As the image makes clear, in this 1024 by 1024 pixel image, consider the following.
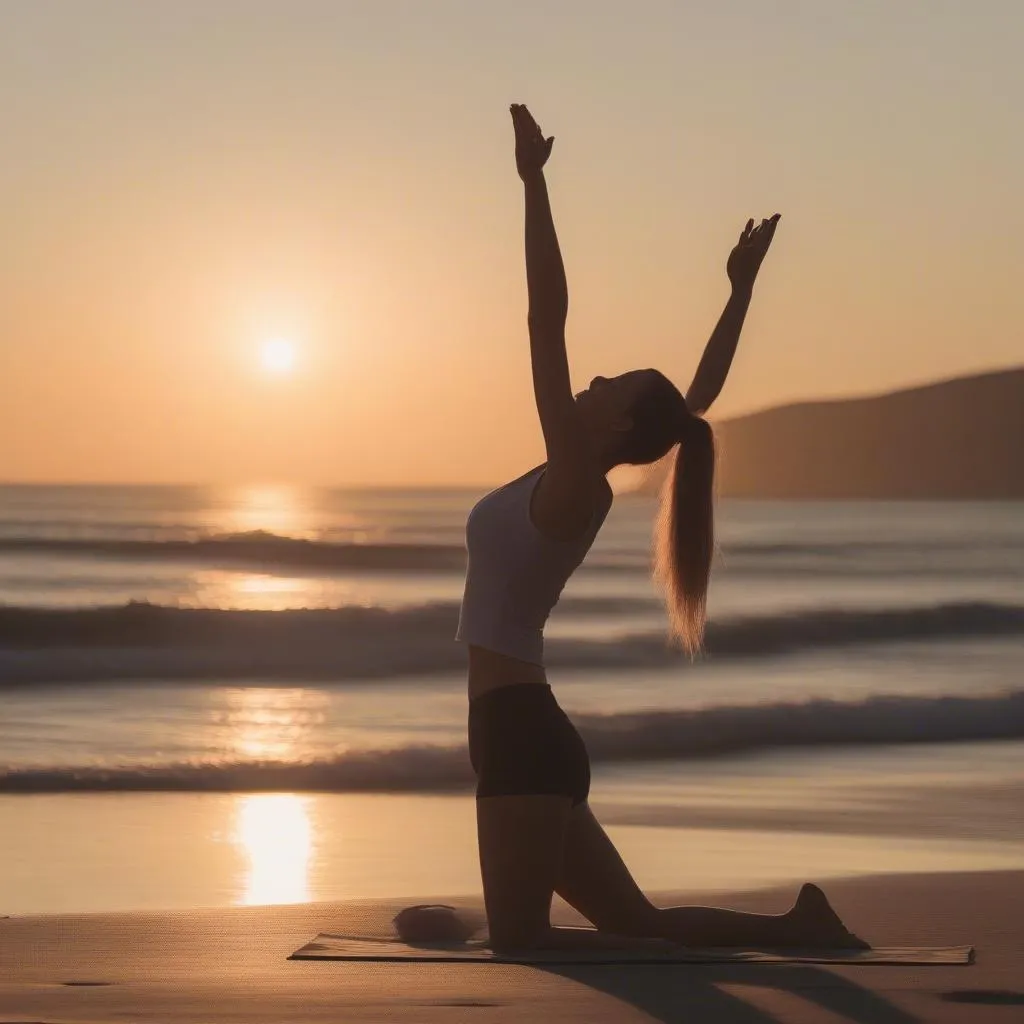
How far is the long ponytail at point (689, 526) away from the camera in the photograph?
4.56 metres

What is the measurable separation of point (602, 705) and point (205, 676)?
510cm

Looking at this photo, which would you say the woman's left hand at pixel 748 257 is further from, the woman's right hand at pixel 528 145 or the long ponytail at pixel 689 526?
the woman's right hand at pixel 528 145

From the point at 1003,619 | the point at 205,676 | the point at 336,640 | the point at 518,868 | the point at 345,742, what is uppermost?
the point at 1003,619

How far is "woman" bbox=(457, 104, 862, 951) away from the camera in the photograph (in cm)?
438

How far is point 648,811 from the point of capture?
9.16m

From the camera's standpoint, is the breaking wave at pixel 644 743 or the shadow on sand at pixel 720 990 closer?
the shadow on sand at pixel 720 990

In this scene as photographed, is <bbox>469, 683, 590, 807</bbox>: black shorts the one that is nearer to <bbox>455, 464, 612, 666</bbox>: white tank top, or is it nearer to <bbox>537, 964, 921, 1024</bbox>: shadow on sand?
<bbox>455, 464, 612, 666</bbox>: white tank top

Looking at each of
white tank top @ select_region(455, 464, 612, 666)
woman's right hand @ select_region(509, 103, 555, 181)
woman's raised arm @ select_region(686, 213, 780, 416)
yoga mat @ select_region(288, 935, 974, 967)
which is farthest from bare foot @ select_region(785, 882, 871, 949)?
woman's right hand @ select_region(509, 103, 555, 181)

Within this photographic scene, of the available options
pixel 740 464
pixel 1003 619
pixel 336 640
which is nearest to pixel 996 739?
pixel 336 640

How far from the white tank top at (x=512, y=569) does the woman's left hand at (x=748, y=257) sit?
120 cm

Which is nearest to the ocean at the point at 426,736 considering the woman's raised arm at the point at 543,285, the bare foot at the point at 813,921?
the bare foot at the point at 813,921

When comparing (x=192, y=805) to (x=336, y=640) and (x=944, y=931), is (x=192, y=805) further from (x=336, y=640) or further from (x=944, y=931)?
(x=336, y=640)

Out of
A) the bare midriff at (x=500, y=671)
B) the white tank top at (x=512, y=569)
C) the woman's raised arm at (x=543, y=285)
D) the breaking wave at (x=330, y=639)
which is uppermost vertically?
the breaking wave at (x=330, y=639)

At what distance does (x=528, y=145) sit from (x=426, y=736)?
8.77 m
